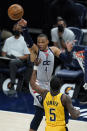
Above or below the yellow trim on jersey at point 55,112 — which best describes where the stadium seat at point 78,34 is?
below

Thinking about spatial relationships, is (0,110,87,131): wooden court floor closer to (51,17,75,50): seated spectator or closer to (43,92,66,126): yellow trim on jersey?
(43,92,66,126): yellow trim on jersey

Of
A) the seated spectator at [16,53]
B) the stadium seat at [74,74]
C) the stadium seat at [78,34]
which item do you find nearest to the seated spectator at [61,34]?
the stadium seat at [78,34]

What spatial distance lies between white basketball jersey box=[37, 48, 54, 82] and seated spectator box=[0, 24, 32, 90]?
2.77 metres

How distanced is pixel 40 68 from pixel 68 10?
4.46 m

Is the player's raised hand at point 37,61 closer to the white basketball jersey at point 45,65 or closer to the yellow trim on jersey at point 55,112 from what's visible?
the white basketball jersey at point 45,65

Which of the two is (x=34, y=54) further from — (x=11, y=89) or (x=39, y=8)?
(x=39, y=8)

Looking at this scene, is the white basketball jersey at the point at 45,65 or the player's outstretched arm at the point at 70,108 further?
the white basketball jersey at the point at 45,65

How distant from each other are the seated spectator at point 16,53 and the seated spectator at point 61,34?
840 mm

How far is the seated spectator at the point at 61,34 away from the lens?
9578 mm

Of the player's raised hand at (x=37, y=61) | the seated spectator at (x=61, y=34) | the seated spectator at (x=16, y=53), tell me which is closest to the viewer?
the player's raised hand at (x=37, y=61)

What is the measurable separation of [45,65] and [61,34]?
11.4ft

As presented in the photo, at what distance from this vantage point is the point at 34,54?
628 cm

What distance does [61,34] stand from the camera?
9.69 meters

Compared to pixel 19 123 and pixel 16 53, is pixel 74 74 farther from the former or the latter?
pixel 19 123
